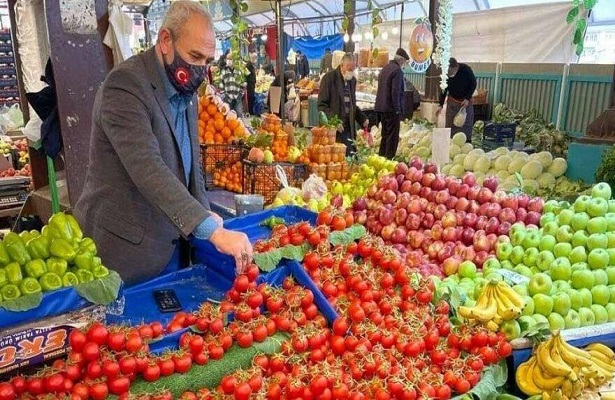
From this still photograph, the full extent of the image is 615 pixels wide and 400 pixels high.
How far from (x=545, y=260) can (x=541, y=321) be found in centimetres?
44

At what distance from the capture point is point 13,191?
19.1 feet

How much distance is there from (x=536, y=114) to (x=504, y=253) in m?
8.69

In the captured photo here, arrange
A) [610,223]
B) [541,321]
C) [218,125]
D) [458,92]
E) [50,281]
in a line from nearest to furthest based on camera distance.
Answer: [50,281]
[541,321]
[610,223]
[218,125]
[458,92]

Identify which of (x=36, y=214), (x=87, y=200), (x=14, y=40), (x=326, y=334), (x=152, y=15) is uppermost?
(x=152, y=15)

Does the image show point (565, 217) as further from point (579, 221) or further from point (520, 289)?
point (520, 289)

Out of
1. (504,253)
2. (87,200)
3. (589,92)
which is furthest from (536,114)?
(87,200)

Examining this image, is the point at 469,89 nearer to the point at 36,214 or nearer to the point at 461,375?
the point at 36,214

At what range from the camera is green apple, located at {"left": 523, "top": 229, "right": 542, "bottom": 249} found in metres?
2.74

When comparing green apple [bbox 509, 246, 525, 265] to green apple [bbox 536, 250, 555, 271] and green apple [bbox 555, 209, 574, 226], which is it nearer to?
green apple [bbox 536, 250, 555, 271]

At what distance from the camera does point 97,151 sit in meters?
2.30

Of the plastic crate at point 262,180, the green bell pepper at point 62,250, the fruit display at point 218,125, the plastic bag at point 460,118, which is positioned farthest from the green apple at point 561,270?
the plastic bag at point 460,118

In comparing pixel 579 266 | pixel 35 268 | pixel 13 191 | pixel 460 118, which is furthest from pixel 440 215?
pixel 460 118

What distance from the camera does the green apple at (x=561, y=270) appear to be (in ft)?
8.32

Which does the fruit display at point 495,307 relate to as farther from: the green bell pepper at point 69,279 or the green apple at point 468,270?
the green bell pepper at point 69,279
